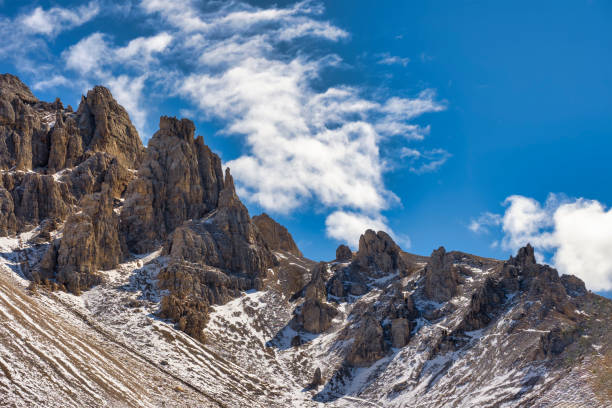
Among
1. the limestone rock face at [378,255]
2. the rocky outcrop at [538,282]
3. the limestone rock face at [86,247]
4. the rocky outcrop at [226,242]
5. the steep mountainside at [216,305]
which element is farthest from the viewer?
the limestone rock face at [378,255]

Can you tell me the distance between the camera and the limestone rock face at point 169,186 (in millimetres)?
164750

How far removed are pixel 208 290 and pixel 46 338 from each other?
2082 inches

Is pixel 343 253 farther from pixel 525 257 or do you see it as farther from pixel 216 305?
pixel 525 257

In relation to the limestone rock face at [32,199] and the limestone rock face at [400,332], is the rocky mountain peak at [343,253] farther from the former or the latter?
the limestone rock face at [32,199]

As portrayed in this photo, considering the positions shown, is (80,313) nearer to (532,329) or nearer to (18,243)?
(18,243)

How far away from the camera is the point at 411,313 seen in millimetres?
138375

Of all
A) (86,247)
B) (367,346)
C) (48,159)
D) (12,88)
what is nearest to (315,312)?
(367,346)

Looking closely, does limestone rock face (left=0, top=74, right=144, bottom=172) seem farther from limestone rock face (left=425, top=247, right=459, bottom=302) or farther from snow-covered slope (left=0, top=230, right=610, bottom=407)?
limestone rock face (left=425, top=247, right=459, bottom=302)

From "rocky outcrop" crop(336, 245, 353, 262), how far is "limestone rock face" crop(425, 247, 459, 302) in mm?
37313

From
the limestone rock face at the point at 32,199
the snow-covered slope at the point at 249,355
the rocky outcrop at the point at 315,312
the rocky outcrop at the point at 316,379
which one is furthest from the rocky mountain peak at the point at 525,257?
the limestone rock face at the point at 32,199

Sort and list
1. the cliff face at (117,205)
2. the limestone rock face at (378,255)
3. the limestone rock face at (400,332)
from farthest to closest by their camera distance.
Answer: the limestone rock face at (378,255) → the cliff face at (117,205) → the limestone rock face at (400,332)

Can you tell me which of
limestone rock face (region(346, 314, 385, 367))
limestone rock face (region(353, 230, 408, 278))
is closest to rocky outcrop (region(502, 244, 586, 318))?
limestone rock face (region(346, 314, 385, 367))

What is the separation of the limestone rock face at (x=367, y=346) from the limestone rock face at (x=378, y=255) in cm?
3405

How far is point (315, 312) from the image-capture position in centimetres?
14925
